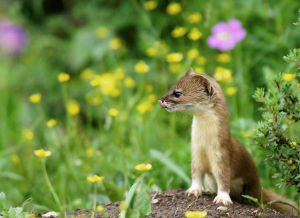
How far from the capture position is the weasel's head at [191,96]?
2643mm

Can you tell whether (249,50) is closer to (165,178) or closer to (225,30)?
(225,30)

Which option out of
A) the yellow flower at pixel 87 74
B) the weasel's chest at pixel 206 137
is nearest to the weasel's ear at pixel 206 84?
the weasel's chest at pixel 206 137

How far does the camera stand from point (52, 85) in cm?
579

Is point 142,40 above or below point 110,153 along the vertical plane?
above

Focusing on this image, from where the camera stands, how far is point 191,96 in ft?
8.70

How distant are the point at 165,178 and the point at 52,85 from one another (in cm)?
260

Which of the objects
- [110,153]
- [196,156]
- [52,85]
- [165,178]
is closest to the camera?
[196,156]

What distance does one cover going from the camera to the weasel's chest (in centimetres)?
269

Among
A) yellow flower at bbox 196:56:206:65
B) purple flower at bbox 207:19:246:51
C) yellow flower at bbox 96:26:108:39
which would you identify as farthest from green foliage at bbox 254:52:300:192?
yellow flower at bbox 96:26:108:39

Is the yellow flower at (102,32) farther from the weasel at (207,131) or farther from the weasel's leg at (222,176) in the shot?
the weasel's leg at (222,176)

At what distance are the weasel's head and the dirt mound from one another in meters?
0.49

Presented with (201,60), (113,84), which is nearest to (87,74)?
(113,84)

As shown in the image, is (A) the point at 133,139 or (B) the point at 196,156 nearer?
(B) the point at 196,156

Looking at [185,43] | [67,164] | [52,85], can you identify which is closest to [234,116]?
[67,164]
